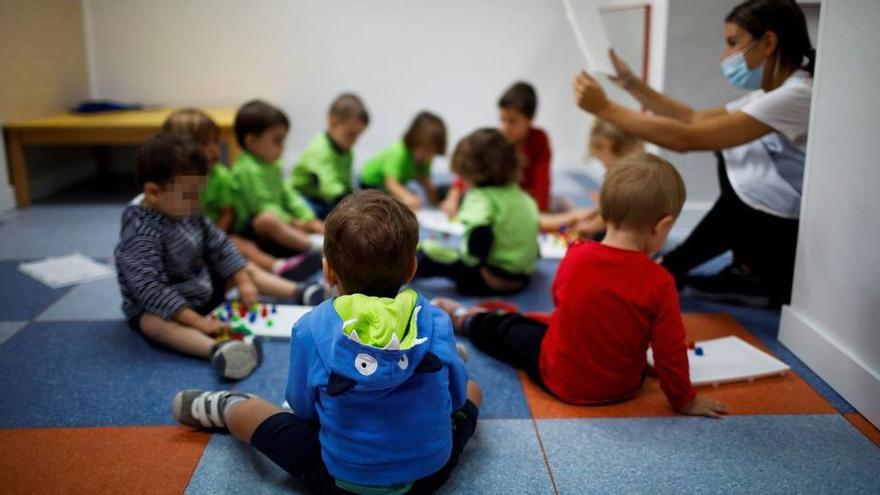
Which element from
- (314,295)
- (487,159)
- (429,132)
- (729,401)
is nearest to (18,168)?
(429,132)

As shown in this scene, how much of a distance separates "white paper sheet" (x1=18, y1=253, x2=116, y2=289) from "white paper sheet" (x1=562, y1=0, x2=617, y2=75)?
202cm

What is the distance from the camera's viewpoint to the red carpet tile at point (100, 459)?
148 centimetres

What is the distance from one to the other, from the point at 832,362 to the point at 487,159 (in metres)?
1.28

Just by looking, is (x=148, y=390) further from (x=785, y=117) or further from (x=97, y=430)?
(x=785, y=117)

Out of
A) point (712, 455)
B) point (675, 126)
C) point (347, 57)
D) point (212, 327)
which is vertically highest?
point (347, 57)

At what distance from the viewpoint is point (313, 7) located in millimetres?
5031

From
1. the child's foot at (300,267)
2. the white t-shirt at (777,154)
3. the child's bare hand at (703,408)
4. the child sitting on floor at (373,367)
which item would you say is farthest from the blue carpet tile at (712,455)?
the child's foot at (300,267)

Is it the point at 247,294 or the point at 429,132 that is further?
the point at 429,132

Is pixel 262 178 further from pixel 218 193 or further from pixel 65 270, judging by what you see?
pixel 65 270

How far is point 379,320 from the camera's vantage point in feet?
3.96

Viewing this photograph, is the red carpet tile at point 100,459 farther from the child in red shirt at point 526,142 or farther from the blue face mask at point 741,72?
the child in red shirt at point 526,142

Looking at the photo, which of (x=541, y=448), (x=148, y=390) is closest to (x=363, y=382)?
(x=541, y=448)

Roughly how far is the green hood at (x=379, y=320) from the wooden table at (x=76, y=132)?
2902mm

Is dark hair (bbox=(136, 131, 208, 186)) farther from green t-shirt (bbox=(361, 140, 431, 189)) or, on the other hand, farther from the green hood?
green t-shirt (bbox=(361, 140, 431, 189))
